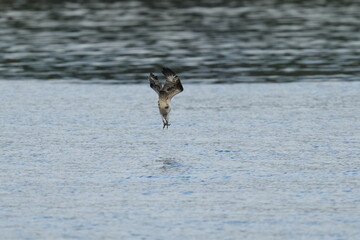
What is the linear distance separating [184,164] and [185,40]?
63.5 feet

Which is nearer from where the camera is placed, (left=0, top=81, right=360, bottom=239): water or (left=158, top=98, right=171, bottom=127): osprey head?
(left=0, top=81, right=360, bottom=239): water

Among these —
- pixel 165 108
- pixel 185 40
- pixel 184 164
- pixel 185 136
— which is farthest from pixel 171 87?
pixel 185 40

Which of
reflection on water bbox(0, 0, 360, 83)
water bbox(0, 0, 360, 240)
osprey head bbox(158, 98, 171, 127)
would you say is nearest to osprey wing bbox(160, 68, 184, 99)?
osprey head bbox(158, 98, 171, 127)

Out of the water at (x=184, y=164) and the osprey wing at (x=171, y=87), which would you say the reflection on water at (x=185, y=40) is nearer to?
the water at (x=184, y=164)

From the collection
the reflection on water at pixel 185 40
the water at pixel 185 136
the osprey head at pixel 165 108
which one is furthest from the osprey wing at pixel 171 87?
the reflection on water at pixel 185 40

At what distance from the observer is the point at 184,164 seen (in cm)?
1747

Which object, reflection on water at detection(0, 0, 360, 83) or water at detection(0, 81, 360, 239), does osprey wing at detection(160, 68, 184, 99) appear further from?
reflection on water at detection(0, 0, 360, 83)

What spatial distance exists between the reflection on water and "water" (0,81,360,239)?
10.4 feet

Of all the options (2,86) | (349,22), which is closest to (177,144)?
(2,86)

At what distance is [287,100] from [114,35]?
16062 millimetres

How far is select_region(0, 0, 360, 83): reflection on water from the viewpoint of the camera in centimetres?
2908

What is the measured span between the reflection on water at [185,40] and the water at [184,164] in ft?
10.4

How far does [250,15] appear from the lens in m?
45.8

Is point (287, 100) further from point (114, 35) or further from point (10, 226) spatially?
point (114, 35)
